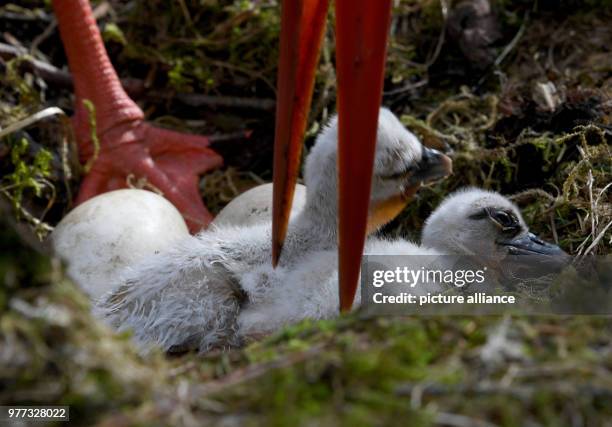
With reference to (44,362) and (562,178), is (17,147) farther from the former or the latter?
(44,362)

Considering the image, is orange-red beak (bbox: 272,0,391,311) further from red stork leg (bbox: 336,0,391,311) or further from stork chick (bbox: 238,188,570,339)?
stork chick (bbox: 238,188,570,339)

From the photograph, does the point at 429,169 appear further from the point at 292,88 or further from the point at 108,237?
the point at 108,237

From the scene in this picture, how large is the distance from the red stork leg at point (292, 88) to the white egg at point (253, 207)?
1.63 ft

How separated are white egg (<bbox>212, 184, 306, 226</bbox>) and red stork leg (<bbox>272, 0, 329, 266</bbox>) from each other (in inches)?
19.5

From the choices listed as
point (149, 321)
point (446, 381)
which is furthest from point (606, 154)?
point (446, 381)

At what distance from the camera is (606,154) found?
3008mm

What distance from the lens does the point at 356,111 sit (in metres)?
2.18

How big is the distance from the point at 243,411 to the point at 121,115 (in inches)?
100

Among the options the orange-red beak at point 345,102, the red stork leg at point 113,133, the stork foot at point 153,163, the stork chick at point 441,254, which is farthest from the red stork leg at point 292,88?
the red stork leg at point 113,133

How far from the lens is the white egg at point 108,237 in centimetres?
292

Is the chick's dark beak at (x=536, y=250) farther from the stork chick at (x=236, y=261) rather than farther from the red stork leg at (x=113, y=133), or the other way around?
the red stork leg at (x=113, y=133)

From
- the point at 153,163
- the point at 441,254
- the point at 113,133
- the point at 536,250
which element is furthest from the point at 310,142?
the point at 536,250

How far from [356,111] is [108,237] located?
1076 mm

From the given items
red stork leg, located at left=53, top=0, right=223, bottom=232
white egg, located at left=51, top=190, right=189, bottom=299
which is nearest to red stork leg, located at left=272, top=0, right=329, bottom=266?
white egg, located at left=51, top=190, right=189, bottom=299
